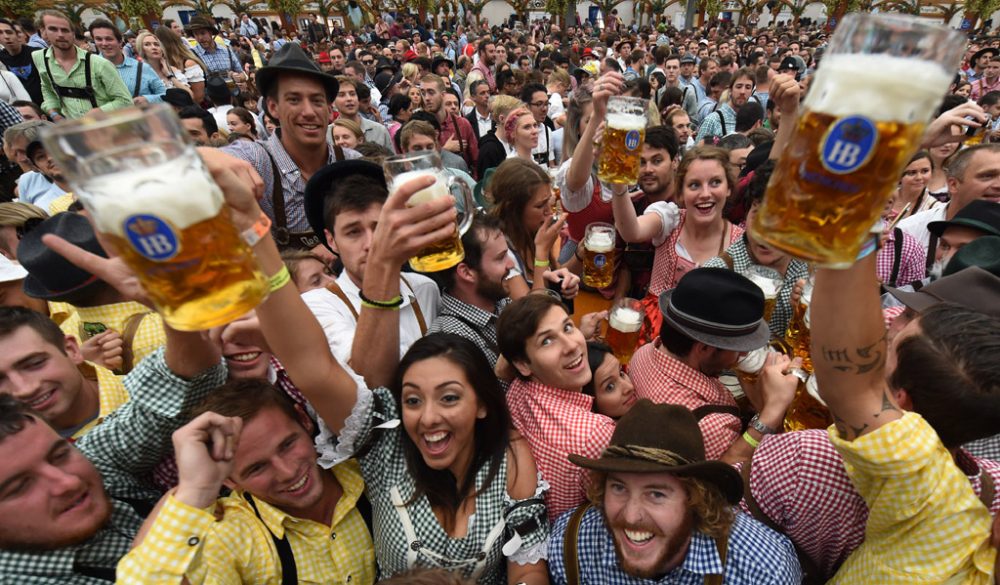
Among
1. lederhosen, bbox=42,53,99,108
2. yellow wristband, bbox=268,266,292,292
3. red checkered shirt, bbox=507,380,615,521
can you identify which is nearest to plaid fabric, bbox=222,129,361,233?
yellow wristband, bbox=268,266,292,292

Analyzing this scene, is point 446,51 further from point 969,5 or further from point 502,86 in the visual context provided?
point 969,5

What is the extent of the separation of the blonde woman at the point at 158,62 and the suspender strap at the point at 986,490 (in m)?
7.66

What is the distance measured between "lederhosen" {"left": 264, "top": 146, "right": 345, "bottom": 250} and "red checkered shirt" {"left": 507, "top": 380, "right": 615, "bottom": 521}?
5.28 ft

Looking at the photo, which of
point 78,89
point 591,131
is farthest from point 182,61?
point 591,131

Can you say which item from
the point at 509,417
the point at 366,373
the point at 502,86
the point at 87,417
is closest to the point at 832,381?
the point at 509,417

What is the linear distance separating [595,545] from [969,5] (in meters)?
40.6

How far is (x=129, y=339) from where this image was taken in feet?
6.14

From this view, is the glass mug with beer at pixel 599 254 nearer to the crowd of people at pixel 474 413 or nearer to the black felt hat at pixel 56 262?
the crowd of people at pixel 474 413

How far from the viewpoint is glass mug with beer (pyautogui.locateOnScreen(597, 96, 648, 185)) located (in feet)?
7.63

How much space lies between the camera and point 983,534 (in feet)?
3.57

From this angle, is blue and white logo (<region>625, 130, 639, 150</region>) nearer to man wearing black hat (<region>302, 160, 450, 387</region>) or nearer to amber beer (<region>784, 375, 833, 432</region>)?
man wearing black hat (<region>302, 160, 450, 387</region>)

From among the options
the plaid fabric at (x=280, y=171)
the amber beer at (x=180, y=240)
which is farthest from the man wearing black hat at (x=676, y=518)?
the plaid fabric at (x=280, y=171)

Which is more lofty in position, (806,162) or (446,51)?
(806,162)

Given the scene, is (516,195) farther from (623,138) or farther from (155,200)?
(155,200)
